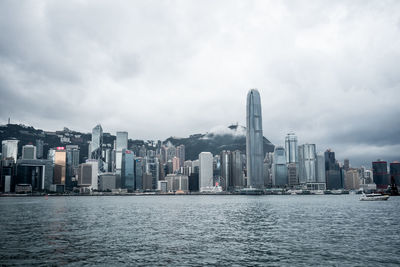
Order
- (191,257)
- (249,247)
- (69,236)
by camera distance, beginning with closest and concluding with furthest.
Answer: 1. (191,257)
2. (249,247)
3. (69,236)

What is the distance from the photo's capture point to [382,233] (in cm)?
6794

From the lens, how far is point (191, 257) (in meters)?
46.8

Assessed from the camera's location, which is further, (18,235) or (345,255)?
(18,235)

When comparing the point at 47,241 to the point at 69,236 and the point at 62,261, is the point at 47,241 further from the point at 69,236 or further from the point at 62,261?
the point at 62,261

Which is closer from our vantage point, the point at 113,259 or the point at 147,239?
the point at 113,259

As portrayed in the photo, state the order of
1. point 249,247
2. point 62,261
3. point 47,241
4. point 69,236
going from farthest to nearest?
point 69,236 < point 47,241 < point 249,247 < point 62,261

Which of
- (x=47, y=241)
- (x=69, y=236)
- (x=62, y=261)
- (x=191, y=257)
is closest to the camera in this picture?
(x=62, y=261)

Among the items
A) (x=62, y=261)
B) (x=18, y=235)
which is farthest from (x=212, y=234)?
(x=18, y=235)

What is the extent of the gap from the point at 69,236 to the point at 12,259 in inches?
814

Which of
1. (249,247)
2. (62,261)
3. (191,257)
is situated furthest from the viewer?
(249,247)

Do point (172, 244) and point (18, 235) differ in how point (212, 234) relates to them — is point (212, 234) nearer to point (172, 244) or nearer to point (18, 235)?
point (172, 244)

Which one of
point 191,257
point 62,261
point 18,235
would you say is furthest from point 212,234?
point 18,235

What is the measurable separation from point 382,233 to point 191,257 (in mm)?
42916

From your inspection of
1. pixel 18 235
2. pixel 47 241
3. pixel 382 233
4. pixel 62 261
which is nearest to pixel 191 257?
pixel 62 261
